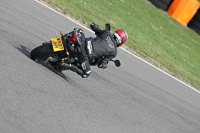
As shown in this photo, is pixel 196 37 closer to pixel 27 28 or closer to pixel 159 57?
pixel 159 57

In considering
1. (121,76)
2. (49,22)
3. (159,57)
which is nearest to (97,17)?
(159,57)

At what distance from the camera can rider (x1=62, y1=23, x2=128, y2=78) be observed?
20.0 ft

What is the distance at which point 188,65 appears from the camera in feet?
50.2

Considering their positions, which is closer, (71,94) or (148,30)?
(71,94)

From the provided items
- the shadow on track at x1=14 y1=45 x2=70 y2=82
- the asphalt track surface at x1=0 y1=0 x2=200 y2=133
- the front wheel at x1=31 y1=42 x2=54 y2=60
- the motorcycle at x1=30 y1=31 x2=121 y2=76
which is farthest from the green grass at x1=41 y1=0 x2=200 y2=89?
the front wheel at x1=31 y1=42 x2=54 y2=60

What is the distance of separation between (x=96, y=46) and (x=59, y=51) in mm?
Answer: 810

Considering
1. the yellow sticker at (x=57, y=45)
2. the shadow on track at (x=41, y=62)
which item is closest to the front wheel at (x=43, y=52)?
the yellow sticker at (x=57, y=45)

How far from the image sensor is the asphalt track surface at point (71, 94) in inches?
175

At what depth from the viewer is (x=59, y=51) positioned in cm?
595

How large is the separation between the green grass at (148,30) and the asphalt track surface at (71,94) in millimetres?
1912

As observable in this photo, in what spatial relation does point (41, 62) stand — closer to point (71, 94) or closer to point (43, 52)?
point (43, 52)

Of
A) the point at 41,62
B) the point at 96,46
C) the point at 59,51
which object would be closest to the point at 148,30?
the point at 96,46

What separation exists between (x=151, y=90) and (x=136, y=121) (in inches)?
105

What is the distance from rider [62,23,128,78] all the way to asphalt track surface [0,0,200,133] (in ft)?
1.68
